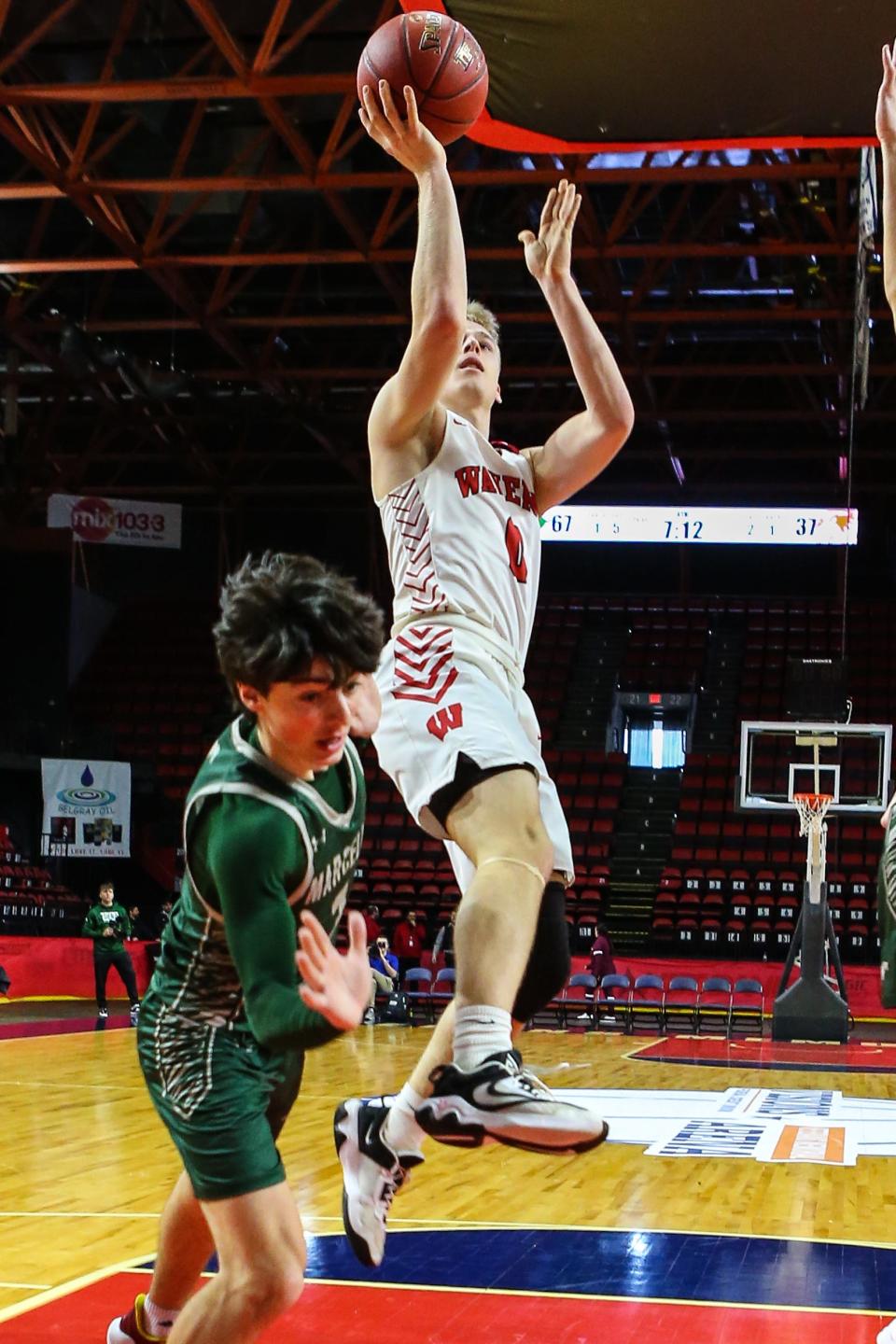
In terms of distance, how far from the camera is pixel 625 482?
29.6 meters

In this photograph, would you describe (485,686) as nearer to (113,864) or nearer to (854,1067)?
(854,1067)

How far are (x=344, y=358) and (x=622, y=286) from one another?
508 centimetres

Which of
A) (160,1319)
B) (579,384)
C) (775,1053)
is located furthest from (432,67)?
(775,1053)

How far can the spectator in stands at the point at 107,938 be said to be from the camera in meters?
16.5

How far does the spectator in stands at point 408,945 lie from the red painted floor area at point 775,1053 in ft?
11.9

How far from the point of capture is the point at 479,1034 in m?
3.15

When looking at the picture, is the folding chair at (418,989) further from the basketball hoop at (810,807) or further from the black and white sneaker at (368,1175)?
the black and white sneaker at (368,1175)

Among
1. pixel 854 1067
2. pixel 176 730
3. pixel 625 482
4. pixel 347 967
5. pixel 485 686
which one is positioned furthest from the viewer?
pixel 625 482

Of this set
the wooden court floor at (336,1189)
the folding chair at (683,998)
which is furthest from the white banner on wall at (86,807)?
the wooden court floor at (336,1189)

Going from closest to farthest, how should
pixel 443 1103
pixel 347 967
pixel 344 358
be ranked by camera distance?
pixel 347 967
pixel 443 1103
pixel 344 358

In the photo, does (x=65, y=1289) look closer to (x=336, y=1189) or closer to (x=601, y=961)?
(x=336, y=1189)

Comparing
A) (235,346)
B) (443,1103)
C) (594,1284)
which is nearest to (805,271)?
(235,346)

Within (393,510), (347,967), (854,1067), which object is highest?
(393,510)

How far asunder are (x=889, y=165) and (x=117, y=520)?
21800mm
